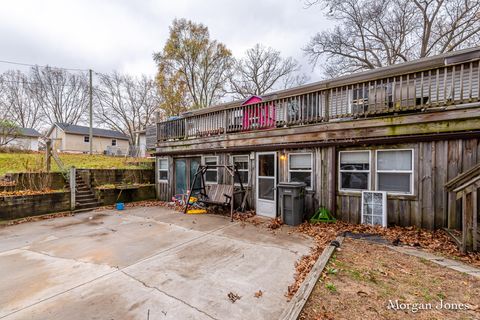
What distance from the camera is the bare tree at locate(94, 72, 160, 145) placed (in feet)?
88.7

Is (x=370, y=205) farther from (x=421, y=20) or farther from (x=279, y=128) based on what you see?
(x=421, y=20)

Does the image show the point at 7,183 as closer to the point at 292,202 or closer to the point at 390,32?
the point at 292,202

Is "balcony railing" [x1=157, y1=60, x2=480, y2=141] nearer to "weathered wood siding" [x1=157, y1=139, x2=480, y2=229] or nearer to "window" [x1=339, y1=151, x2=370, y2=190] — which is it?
"weathered wood siding" [x1=157, y1=139, x2=480, y2=229]

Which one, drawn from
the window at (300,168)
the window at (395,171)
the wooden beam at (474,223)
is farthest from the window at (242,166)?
the wooden beam at (474,223)

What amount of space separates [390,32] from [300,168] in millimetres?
15005

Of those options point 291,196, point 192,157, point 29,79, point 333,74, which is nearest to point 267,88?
point 333,74

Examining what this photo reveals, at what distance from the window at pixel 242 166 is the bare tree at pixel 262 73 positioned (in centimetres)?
1544

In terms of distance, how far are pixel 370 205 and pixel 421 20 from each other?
1590cm

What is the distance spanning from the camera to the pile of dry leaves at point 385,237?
347cm

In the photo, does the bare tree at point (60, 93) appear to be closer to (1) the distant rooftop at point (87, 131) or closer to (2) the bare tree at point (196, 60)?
(1) the distant rooftop at point (87, 131)

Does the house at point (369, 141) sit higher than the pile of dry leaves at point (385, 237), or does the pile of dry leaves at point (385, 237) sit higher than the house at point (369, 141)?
the house at point (369, 141)

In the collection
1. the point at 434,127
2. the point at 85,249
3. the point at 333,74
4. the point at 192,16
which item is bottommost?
the point at 85,249

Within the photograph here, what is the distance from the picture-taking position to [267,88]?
2198cm

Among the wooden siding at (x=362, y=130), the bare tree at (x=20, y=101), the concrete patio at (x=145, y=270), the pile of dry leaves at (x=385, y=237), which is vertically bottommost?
the concrete patio at (x=145, y=270)
